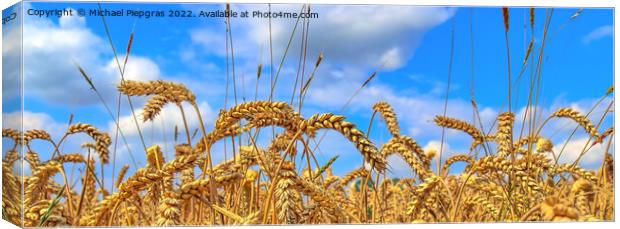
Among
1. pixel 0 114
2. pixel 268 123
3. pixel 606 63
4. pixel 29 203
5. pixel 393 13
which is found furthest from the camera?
pixel 606 63

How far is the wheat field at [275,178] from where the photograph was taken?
2.49 meters

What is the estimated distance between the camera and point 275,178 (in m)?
2.50

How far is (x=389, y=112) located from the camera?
11.7 feet

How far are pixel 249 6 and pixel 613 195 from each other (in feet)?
7.36

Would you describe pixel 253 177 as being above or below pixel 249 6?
below

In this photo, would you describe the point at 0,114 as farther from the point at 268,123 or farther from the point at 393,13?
the point at 393,13

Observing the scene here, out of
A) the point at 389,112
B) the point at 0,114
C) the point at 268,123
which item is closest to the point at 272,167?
the point at 268,123

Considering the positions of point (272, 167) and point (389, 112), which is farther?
point (389, 112)

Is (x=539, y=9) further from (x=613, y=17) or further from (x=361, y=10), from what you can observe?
(x=361, y=10)

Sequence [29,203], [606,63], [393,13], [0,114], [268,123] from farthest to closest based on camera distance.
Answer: [606,63]
[393,13]
[0,114]
[29,203]
[268,123]

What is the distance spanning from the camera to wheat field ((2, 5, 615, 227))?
2486mm

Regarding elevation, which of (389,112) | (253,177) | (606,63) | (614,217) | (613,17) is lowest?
(614,217)

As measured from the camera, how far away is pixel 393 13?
141 inches

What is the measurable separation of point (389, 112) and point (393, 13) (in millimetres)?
516
